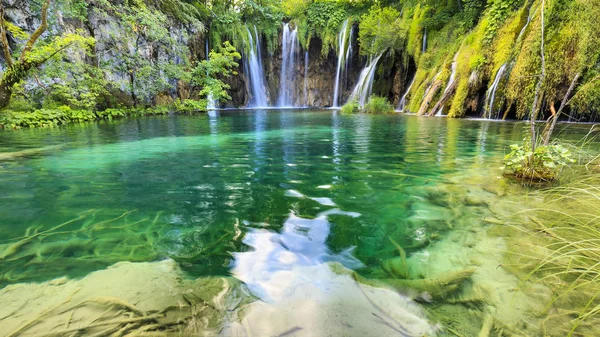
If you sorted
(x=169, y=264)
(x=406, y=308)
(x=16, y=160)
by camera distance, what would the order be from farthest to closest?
(x=16, y=160), (x=169, y=264), (x=406, y=308)

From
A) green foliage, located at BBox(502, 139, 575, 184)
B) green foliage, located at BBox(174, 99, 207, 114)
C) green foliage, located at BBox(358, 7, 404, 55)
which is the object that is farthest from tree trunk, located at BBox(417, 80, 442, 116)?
green foliage, located at BBox(174, 99, 207, 114)

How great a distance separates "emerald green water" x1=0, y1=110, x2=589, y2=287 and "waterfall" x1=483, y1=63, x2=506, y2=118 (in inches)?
277

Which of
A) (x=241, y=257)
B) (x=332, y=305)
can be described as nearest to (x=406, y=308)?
(x=332, y=305)

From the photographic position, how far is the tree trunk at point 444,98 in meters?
13.4

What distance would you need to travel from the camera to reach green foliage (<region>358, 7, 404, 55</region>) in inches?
769

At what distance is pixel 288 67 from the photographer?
1157 inches

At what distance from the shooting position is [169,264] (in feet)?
6.26

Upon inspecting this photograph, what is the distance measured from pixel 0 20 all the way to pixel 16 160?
23.4 ft

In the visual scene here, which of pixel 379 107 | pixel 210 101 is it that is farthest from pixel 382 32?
pixel 210 101

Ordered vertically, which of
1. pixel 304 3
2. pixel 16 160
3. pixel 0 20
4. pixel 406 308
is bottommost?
pixel 406 308

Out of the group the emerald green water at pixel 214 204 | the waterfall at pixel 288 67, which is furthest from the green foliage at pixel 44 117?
the waterfall at pixel 288 67

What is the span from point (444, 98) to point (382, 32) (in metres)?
8.69

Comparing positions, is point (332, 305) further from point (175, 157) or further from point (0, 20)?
point (0, 20)

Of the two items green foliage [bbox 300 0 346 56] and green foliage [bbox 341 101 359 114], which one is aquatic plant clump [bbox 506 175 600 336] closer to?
green foliage [bbox 341 101 359 114]
